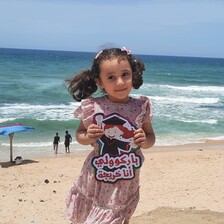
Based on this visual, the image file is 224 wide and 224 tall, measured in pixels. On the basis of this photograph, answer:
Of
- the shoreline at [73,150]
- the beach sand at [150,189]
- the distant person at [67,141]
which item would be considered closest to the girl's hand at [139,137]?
the beach sand at [150,189]

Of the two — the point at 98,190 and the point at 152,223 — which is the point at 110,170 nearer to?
the point at 98,190

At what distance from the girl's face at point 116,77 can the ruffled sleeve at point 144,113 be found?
0.57 ft

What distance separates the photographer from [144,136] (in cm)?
324

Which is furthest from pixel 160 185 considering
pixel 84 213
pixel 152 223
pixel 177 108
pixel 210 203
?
pixel 177 108

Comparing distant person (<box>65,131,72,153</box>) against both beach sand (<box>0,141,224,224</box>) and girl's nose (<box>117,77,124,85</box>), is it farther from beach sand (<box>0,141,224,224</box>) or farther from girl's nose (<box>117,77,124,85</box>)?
girl's nose (<box>117,77,124,85</box>)

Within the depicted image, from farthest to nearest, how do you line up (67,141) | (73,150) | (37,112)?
(37,112) < (73,150) < (67,141)

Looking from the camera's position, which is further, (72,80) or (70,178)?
(70,178)

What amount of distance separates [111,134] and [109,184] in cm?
36

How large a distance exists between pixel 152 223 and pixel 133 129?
336 cm

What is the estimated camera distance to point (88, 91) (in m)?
3.46

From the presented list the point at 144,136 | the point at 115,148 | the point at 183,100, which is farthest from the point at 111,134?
the point at 183,100

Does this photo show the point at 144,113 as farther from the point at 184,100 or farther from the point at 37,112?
Result: the point at 184,100

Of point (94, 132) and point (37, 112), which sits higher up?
point (94, 132)

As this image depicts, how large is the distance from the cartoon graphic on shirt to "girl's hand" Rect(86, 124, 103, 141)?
0.06 metres
